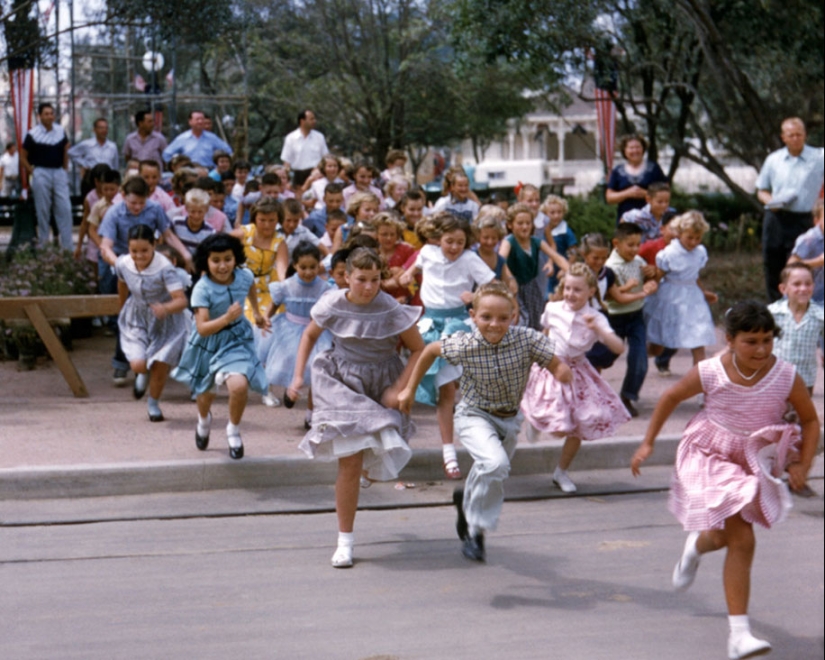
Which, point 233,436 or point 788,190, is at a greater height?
point 788,190

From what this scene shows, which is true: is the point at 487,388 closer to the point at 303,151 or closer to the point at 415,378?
the point at 415,378

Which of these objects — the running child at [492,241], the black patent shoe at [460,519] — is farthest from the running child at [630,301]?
the black patent shoe at [460,519]

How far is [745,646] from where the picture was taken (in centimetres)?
466

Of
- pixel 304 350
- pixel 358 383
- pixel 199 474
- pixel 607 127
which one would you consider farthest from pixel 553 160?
pixel 358 383

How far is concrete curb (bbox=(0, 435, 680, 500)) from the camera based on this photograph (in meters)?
7.08

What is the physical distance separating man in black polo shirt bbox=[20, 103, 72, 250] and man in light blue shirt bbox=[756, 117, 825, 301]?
697 centimetres

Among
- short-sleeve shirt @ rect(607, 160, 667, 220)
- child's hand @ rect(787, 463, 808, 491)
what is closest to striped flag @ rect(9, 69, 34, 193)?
short-sleeve shirt @ rect(607, 160, 667, 220)

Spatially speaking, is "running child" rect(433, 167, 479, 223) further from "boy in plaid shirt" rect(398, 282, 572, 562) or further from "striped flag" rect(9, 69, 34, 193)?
"boy in plaid shirt" rect(398, 282, 572, 562)

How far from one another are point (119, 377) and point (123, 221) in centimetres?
123

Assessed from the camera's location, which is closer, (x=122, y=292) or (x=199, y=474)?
(x=199, y=474)

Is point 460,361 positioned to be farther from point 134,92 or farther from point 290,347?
point 134,92

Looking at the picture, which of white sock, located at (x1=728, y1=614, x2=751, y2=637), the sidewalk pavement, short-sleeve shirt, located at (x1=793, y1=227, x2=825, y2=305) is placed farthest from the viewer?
short-sleeve shirt, located at (x1=793, y1=227, x2=825, y2=305)

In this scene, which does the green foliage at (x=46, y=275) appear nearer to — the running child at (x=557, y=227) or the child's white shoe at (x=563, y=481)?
the running child at (x=557, y=227)

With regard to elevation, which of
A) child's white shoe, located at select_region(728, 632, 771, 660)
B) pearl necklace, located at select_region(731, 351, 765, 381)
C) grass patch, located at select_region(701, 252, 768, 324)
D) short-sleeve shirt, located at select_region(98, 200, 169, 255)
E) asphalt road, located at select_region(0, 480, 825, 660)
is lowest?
asphalt road, located at select_region(0, 480, 825, 660)
